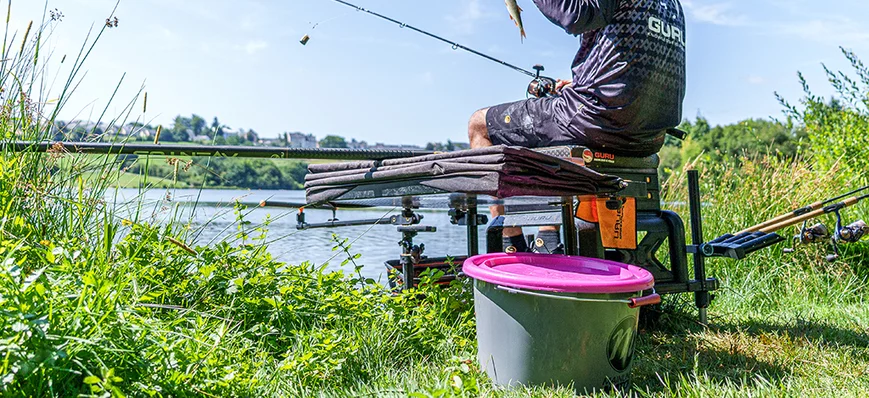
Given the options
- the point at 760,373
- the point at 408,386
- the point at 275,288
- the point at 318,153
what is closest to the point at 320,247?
the point at 318,153

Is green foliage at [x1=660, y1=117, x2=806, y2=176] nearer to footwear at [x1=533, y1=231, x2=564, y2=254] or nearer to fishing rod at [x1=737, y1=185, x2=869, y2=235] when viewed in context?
fishing rod at [x1=737, y1=185, x2=869, y2=235]

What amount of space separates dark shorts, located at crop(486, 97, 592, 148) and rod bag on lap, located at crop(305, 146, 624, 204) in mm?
499

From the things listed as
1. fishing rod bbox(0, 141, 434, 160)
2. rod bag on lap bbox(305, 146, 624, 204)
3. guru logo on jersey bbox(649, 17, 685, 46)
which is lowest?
rod bag on lap bbox(305, 146, 624, 204)

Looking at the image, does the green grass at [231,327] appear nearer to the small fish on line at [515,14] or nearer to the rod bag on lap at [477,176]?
the rod bag on lap at [477,176]

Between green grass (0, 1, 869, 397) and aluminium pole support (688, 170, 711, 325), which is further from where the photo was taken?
aluminium pole support (688, 170, 711, 325)

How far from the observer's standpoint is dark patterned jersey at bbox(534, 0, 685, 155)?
2617 millimetres

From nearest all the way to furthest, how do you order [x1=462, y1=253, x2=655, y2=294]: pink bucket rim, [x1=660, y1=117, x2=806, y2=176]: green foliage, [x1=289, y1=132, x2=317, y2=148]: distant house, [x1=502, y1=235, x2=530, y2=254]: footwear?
[x1=462, y1=253, x2=655, y2=294]: pink bucket rim
[x1=289, y1=132, x2=317, y2=148]: distant house
[x1=502, y1=235, x2=530, y2=254]: footwear
[x1=660, y1=117, x2=806, y2=176]: green foliage

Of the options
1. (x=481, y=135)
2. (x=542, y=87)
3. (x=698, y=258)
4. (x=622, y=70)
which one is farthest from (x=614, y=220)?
(x=542, y=87)

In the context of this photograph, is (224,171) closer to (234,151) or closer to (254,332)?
(234,151)

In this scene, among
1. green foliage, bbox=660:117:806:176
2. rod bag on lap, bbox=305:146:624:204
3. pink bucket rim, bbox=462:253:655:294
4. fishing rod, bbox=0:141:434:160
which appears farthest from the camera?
green foliage, bbox=660:117:806:176

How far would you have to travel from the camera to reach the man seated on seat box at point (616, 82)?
2619 mm

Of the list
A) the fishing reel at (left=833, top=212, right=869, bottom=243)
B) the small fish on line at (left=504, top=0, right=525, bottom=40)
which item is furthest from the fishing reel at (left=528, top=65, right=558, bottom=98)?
the fishing reel at (left=833, top=212, right=869, bottom=243)

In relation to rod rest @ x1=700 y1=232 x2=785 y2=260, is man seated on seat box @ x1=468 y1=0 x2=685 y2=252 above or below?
above

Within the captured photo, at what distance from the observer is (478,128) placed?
10.3 feet
